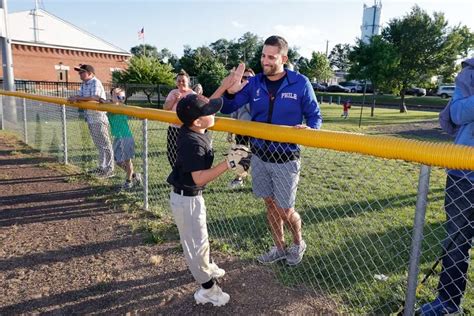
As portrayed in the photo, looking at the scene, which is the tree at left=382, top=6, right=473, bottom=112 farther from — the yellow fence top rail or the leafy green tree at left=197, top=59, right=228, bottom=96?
the yellow fence top rail

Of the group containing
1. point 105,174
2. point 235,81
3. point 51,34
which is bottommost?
point 105,174

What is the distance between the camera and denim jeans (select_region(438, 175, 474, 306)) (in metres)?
2.48

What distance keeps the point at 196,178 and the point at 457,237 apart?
5.78ft

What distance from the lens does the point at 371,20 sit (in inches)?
3393

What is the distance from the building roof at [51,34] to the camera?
43.8 metres

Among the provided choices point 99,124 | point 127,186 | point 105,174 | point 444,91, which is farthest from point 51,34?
point 127,186

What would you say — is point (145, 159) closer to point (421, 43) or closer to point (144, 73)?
point (144, 73)

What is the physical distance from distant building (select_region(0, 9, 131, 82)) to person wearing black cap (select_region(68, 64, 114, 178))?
133 ft

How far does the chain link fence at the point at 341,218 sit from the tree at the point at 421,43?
20994 millimetres

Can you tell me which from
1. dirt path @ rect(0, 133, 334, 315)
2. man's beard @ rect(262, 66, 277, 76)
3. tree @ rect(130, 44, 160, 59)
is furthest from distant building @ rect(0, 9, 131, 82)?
man's beard @ rect(262, 66, 277, 76)

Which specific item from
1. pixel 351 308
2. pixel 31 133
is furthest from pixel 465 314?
pixel 31 133

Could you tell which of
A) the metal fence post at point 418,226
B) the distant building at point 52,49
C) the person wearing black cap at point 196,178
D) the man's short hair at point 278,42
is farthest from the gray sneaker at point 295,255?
the distant building at point 52,49

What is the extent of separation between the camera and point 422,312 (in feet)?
8.79

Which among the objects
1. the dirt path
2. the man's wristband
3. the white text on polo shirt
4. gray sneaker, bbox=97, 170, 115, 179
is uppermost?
the white text on polo shirt
